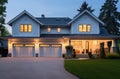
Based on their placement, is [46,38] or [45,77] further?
[46,38]

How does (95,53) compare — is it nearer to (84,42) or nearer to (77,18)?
(84,42)

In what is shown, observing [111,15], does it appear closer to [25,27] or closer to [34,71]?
[25,27]

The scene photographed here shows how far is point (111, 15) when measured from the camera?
69.4 m

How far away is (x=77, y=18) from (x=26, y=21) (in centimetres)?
816

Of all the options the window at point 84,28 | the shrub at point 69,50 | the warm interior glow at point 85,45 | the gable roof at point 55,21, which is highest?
the gable roof at point 55,21

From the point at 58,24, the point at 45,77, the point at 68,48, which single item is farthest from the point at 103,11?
the point at 45,77

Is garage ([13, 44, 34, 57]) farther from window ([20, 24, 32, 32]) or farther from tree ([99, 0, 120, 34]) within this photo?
tree ([99, 0, 120, 34])

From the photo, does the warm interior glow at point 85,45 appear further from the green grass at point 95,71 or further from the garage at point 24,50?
the green grass at point 95,71

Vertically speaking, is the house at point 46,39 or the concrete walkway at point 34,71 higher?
the house at point 46,39

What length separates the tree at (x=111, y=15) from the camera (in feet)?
225

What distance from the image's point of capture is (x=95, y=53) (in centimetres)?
4359

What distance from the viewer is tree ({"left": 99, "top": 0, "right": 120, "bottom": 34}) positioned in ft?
225

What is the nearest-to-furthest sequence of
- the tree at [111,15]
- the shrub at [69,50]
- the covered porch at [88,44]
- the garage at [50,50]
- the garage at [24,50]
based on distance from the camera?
1. the shrub at [69,50]
2. the covered porch at [88,44]
3. the garage at [24,50]
4. the garage at [50,50]
5. the tree at [111,15]

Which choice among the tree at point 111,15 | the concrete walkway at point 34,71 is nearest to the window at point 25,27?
the concrete walkway at point 34,71
